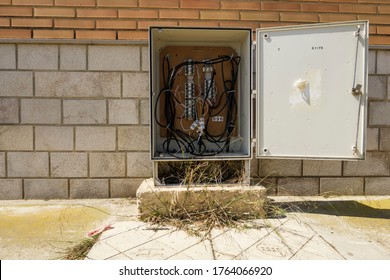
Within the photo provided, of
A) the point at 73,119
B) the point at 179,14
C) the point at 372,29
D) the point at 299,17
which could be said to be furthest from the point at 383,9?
the point at 73,119

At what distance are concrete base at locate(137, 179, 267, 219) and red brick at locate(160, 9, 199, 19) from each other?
69.2 inches

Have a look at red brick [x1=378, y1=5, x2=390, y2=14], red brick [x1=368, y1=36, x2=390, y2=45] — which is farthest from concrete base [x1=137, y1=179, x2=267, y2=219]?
red brick [x1=378, y1=5, x2=390, y2=14]

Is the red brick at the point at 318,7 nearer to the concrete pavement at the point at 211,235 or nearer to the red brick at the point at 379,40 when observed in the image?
the red brick at the point at 379,40

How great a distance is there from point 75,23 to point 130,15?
1.87 feet

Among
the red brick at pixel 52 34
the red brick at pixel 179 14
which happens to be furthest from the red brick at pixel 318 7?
the red brick at pixel 52 34

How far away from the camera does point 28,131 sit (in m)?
3.15

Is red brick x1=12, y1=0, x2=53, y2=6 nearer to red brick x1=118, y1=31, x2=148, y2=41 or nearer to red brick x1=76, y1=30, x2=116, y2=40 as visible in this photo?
red brick x1=76, y1=30, x2=116, y2=40

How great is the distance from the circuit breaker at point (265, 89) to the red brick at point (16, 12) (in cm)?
138

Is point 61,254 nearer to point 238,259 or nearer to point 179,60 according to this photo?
point 238,259

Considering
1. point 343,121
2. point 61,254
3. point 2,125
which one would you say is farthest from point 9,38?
point 343,121

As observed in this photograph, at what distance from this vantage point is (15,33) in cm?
310

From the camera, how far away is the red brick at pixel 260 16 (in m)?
3.19

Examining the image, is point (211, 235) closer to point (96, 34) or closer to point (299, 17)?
point (96, 34)

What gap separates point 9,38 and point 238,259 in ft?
9.96
